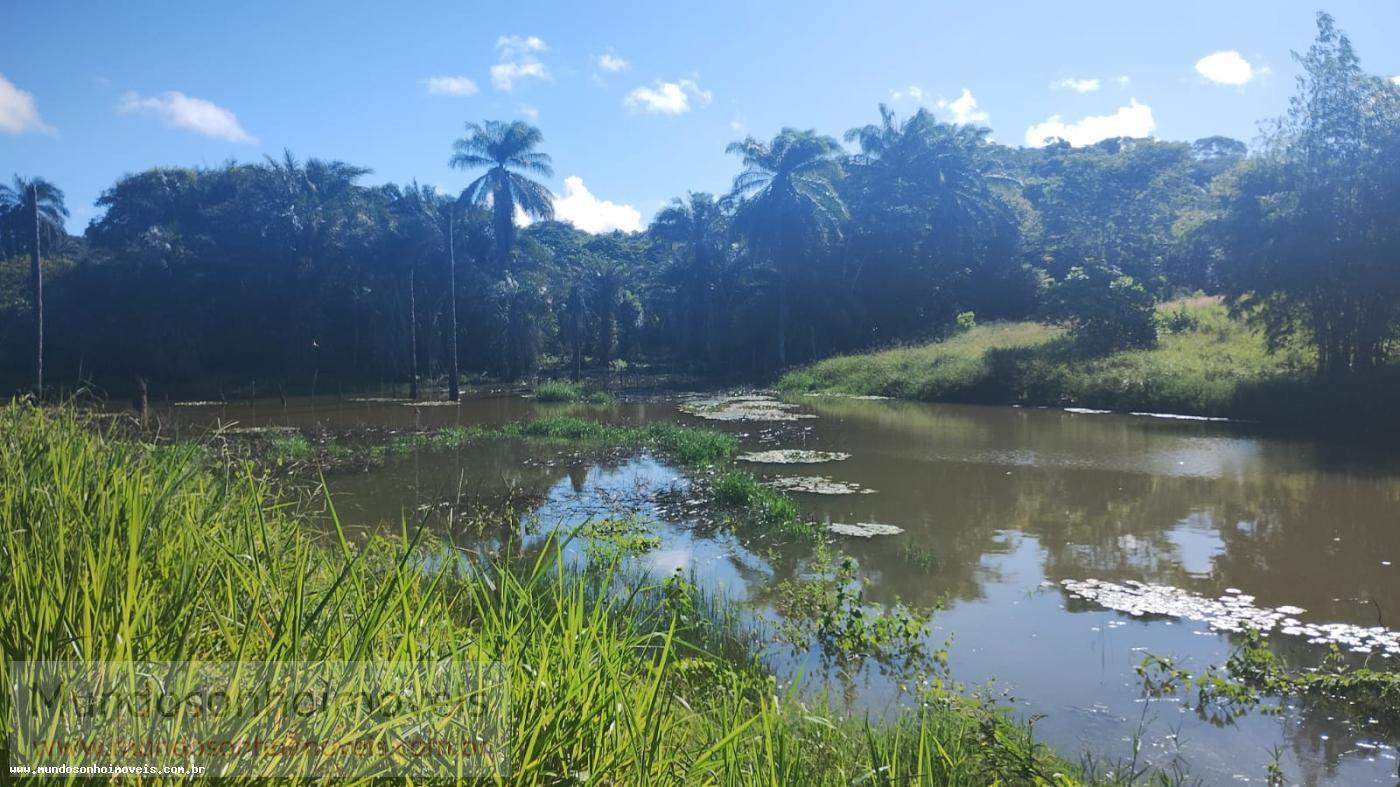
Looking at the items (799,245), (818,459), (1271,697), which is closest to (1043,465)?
(818,459)

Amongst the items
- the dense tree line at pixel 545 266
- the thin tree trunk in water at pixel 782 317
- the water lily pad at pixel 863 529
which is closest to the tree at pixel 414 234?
the dense tree line at pixel 545 266

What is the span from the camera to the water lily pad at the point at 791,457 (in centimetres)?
1308

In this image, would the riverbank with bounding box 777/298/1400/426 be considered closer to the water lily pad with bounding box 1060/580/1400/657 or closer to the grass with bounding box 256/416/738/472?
the grass with bounding box 256/416/738/472

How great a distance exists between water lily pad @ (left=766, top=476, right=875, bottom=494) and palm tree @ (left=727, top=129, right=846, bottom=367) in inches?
1009

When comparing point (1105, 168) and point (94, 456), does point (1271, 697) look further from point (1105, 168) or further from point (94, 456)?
point (1105, 168)

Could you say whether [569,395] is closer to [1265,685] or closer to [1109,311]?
[1109,311]

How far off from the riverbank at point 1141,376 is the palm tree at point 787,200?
25.8ft

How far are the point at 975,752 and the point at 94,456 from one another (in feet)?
13.5

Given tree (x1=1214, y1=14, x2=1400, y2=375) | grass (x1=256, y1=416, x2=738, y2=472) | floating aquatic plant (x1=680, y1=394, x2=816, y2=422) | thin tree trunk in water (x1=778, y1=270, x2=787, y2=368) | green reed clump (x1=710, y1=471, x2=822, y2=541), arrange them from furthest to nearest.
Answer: thin tree trunk in water (x1=778, y1=270, x2=787, y2=368) < floating aquatic plant (x1=680, y1=394, x2=816, y2=422) < tree (x1=1214, y1=14, x2=1400, y2=375) < grass (x1=256, y1=416, x2=738, y2=472) < green reed clump (x1=710, y1=471, x2=822, y2=541)

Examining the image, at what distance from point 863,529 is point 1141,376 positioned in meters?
15.4

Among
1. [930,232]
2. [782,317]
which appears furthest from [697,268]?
[930,232]

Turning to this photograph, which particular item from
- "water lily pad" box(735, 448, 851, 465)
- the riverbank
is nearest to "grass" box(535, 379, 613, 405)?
the riverbank

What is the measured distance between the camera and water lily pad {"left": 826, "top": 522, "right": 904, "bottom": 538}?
8305 millimetres

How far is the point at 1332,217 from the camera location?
53.4 feet
